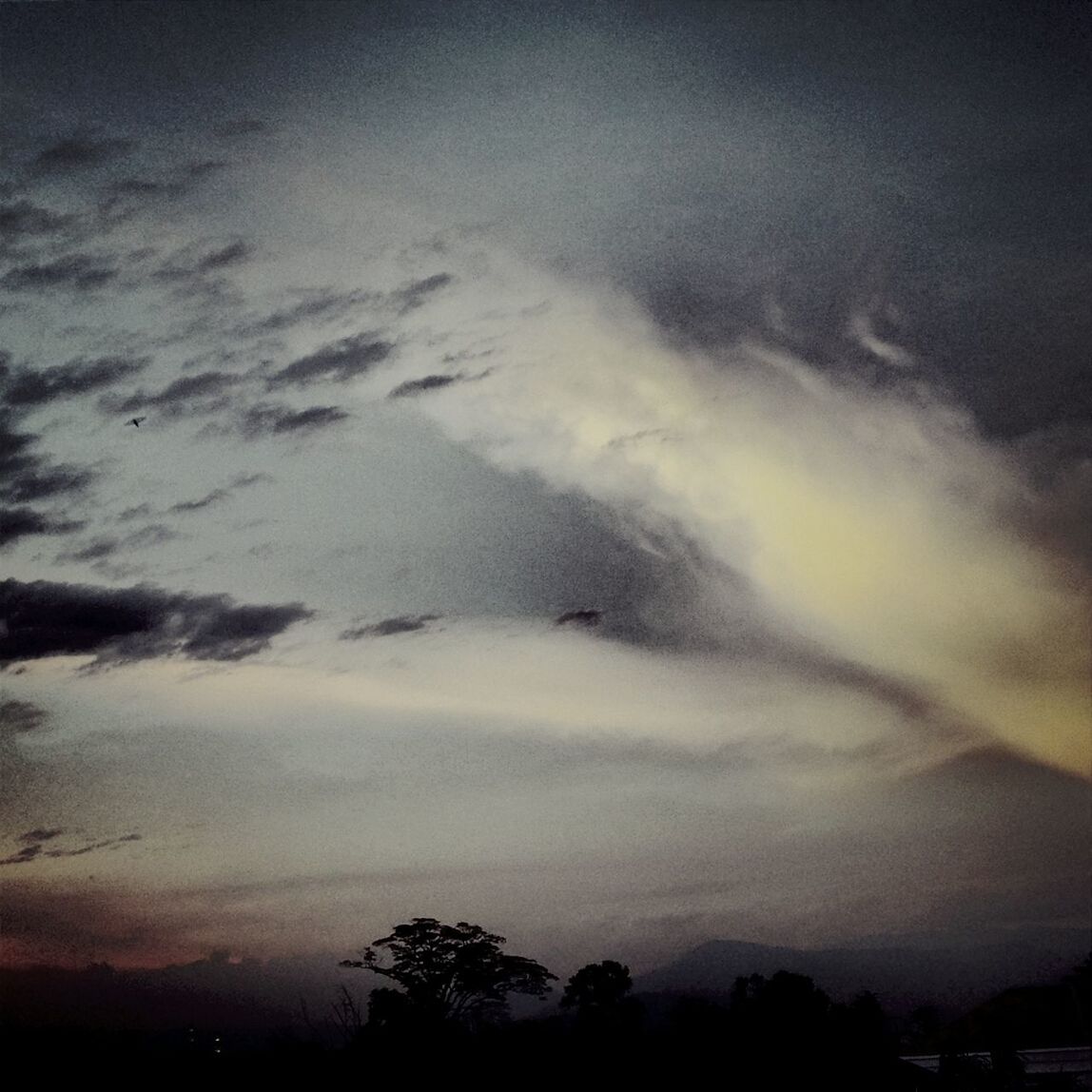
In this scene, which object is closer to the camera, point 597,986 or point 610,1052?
point 610,1052

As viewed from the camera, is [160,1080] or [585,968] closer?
[160,1080]

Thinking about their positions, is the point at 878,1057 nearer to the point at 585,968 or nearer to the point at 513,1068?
the point at 513,1068

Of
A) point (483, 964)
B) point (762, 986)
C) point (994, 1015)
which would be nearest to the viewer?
point (762, 986)

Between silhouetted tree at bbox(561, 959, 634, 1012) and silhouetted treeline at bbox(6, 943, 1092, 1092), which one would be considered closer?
silhouetted treeline at bbox(6, 943, 1092, 1092)

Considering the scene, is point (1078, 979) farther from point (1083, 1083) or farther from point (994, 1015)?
point (1083, 1083)

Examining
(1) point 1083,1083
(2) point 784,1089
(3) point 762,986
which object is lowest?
(1) point 1083,1083

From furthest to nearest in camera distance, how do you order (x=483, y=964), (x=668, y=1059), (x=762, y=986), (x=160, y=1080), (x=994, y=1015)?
(x=994, y=1015) < (x=483, y=964) < (x=762, y=986) < (x=668, y=1059) < (x=160, y=1080)

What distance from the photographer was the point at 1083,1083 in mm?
50938

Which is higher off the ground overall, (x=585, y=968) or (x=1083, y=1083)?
(x=585, y=968)

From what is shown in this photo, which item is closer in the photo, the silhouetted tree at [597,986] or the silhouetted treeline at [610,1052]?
the silhouetted treeline at [610,1052]

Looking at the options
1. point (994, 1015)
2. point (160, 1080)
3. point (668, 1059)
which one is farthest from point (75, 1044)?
point (994, 1015)

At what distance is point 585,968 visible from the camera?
49.4 m

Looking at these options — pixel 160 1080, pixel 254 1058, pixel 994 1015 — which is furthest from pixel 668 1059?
pixel 994 1015

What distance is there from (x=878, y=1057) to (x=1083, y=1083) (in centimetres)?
2518
